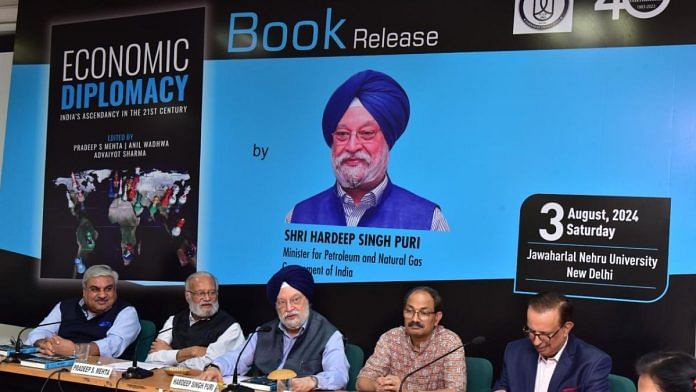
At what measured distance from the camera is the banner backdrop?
14.3ft

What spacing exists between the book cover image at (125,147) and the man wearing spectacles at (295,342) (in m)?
1.14

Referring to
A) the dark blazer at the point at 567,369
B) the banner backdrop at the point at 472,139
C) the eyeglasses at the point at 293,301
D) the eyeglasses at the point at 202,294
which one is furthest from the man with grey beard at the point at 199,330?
the dark blazer at the point at 567,369

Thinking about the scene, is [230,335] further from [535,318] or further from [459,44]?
[459,44]

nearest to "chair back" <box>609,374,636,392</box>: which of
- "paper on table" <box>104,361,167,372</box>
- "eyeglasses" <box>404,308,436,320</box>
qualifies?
"eyeglasses" <box>404,308,436,320</box>

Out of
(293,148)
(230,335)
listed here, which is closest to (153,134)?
(293,148)

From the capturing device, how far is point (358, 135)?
5164 mm

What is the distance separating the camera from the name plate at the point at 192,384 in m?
3.90

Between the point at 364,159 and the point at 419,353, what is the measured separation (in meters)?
1.41

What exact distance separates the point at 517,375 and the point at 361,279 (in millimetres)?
1343

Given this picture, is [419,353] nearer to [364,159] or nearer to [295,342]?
[295,342]

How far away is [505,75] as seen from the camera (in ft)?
15.5

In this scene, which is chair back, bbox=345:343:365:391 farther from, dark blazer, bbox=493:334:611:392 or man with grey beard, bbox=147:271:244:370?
dark blazer, bbox=493:334:611:392

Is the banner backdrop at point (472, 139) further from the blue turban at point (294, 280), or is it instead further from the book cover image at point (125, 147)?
the blue turban at point (294, 280)

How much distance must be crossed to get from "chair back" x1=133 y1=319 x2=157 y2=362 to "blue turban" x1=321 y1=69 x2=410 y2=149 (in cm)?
180
